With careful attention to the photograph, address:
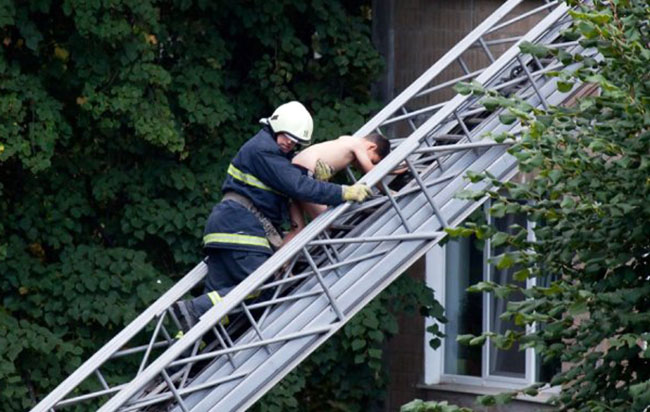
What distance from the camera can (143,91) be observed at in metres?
12.3

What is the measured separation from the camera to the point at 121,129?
13141 mm

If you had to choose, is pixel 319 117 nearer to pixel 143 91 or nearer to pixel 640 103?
pixel 143 91

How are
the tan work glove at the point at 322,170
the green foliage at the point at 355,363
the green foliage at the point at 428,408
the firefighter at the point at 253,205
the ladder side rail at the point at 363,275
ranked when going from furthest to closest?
the green foliage at the point at 355,363, the tan work glove at the point at 322,170, the firefighter at the point at 253,205, the ladder side rail at the point at 363,275, the green foliage at the point at 428,408

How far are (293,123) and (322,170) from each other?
42cm

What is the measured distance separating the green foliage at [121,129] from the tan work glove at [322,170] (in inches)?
126

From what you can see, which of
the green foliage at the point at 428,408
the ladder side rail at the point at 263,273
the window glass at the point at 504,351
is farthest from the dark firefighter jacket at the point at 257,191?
the window glass at the point at 504,351

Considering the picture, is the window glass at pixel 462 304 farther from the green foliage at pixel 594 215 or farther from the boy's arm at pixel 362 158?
the green foliage at pixel 594 215

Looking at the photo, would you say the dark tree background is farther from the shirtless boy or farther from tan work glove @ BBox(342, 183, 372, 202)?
tan work glove @ BBox(342, 183, 372, 202)

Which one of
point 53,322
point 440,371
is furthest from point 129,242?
point 440,371

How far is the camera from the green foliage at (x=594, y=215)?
18.4 feet

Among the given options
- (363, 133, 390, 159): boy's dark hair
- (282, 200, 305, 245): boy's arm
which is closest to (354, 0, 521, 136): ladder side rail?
(363, 133, 390, 159): boy's dark hair

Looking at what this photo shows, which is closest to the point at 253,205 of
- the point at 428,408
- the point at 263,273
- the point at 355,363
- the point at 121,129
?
the point at 263,273

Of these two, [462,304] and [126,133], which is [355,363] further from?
[126,133]

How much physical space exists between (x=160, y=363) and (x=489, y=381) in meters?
5.70
